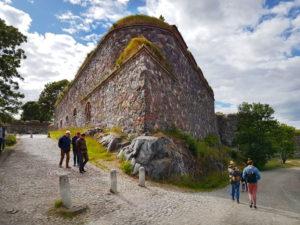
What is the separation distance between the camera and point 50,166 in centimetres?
1759

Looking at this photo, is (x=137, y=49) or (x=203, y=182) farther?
(x=137, y=49)

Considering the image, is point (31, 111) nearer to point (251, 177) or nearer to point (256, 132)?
point (256, 132)

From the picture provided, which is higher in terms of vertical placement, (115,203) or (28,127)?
(28,127)

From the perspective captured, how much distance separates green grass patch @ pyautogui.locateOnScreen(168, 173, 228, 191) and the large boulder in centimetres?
41

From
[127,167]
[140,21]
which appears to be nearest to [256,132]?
[140,21]

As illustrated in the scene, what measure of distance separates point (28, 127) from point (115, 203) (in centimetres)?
4241

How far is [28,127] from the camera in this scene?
51.2 metres

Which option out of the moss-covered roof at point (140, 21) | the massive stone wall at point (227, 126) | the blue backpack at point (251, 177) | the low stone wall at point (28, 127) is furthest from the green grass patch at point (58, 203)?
the low stone wall at point (28, 127)

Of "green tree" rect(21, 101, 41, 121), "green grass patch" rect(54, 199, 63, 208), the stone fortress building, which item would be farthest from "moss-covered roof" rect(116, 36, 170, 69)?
"green tree" rect(21, 101, 41, 121)

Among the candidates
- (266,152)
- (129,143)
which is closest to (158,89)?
(129,143)

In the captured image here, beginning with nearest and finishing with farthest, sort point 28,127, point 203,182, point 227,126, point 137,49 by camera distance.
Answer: point 203,182
point 137,49
point 227,126
point 28,127

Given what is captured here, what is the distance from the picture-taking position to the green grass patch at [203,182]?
59.1 feet

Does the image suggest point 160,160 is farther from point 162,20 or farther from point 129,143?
point 162,20

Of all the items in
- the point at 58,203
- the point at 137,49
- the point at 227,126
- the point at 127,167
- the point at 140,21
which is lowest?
the point at 58,203
